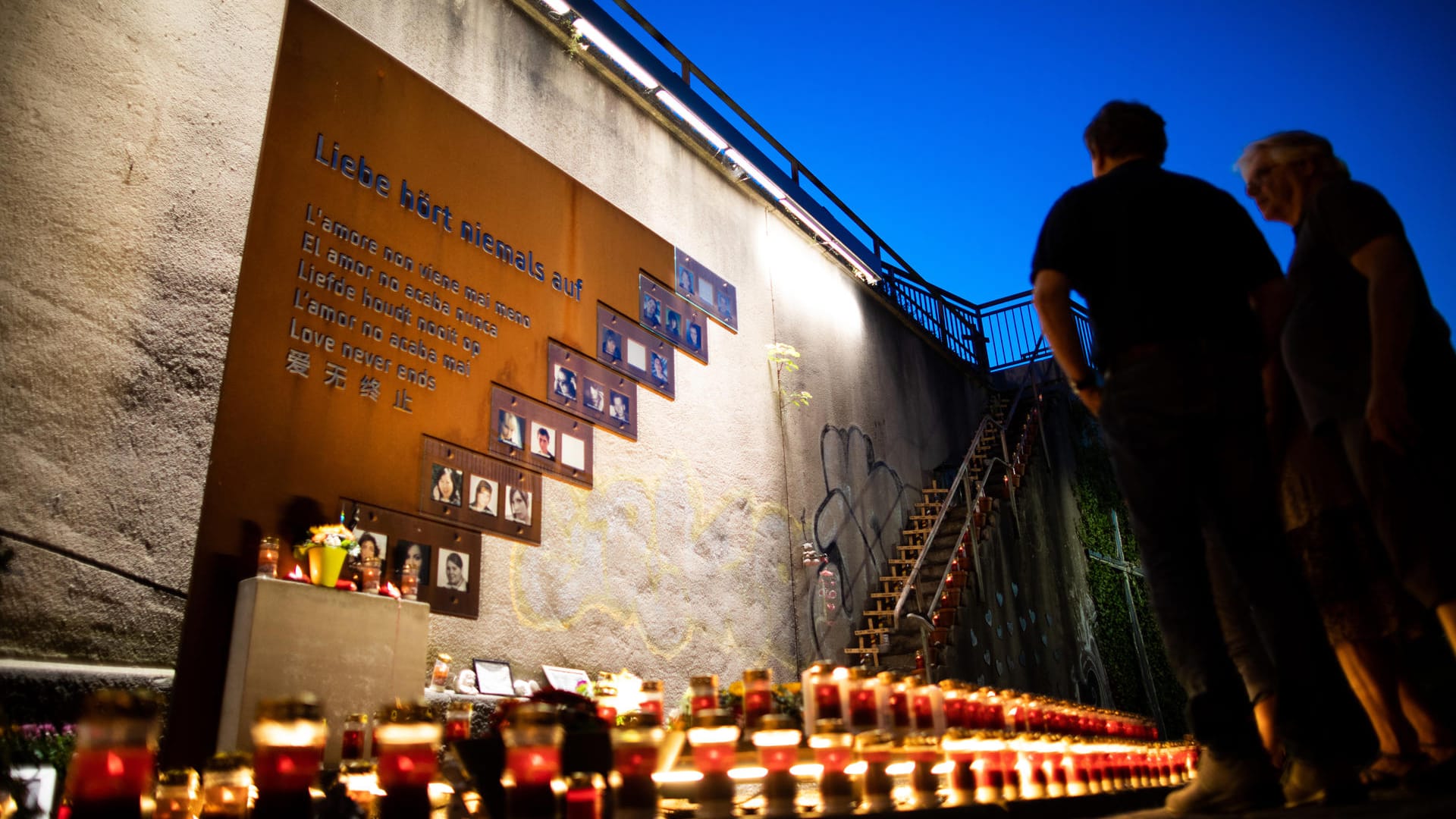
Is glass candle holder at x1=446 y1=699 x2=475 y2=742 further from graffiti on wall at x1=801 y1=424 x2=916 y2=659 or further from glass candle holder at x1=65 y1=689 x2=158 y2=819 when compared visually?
graffiti on wall at x1=801 y1=424 x2=916 y2=659

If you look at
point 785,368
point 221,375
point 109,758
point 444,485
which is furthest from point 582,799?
point 785,368

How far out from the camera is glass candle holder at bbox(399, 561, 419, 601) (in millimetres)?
4082

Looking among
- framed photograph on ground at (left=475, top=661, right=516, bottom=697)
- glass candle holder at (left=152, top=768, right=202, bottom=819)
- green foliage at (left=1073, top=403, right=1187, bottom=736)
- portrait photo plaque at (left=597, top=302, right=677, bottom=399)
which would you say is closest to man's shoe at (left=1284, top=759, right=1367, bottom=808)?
glass candle holder at (left=152, top=768, right=202, bottom=819)

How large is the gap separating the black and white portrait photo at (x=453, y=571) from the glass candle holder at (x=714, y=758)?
311 centimetres

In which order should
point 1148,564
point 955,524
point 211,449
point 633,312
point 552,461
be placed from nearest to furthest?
1. point 1148,564
2. point 211,449
3. point 552,461
4. point 633,312
5. point 955,524

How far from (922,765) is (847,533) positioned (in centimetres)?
640

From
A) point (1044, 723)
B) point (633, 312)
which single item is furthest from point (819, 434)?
point (1044, 723)

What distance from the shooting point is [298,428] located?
13.1 feet

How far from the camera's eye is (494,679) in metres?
4.51

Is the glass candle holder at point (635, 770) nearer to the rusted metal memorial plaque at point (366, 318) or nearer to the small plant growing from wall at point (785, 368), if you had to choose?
the rusted metal memorial plaque at point (366, 318)

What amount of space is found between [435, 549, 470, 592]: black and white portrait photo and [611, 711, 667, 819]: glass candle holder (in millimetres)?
3174

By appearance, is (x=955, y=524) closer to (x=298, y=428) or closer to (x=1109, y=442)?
(x=298, y=428)

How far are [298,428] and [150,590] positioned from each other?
89 centimetres

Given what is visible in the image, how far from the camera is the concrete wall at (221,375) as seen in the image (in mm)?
3279
